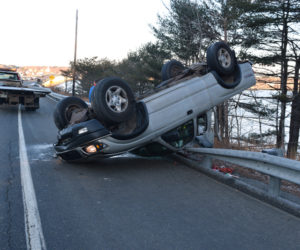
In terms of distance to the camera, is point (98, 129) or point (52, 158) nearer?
point (98, 129)

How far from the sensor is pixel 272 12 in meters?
14.3

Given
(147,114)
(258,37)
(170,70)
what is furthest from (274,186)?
(258,37)

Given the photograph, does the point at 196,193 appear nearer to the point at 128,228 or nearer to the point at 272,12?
the point at 128,228

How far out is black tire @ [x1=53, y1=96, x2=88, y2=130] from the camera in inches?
247

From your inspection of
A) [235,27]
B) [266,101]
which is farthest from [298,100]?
[235,27]

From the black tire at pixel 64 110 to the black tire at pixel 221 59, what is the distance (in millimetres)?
2982

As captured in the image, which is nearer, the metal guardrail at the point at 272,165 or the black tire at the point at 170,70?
the metal guardrail at the point at 272,165

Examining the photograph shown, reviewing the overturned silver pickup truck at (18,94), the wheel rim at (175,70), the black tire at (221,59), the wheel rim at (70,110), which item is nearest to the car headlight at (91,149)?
the wheel rim at (70,110)

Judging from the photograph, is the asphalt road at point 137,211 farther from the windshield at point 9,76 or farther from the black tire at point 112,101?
the windshield at point 9,76

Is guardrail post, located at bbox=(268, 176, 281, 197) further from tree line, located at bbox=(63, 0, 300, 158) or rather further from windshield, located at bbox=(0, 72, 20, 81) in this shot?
windshield, located at bbox=(0, 72, 20, 81)

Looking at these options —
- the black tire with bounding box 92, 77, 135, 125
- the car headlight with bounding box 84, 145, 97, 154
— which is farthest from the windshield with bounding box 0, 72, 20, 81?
the car headlight with bounding box 84, 145, 97, 154

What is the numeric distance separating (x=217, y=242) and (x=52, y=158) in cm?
427

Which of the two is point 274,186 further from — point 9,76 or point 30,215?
point 9,76

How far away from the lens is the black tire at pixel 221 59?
21.1 ft
